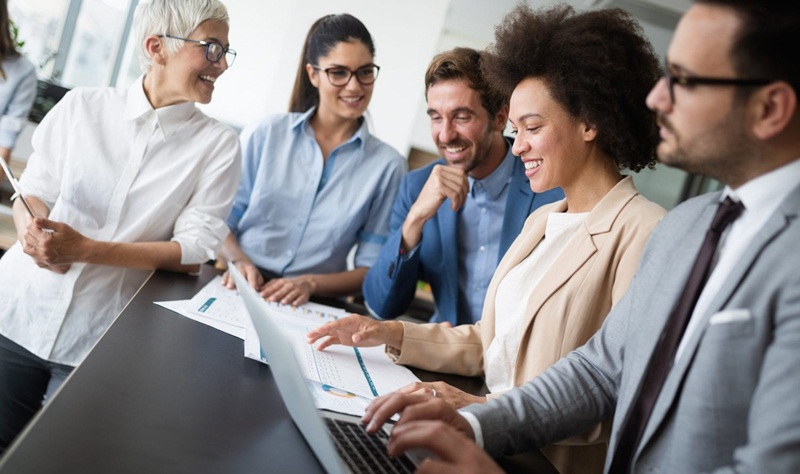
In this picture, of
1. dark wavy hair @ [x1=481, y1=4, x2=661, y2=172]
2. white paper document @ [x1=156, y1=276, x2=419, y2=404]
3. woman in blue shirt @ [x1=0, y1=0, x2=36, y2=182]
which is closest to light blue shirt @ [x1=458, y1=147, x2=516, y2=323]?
white paper document @ [x1=156, y1=276, x2=419, y2=404]

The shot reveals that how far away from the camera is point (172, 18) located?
1.92m

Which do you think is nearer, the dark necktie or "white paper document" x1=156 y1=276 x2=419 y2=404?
the dark necktie

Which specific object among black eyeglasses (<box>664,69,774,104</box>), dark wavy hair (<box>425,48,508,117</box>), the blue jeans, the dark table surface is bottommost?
the blue jeans

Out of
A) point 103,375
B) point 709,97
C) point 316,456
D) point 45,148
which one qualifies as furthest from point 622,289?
point 45,148

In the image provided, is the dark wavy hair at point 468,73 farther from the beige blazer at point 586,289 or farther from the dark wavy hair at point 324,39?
the beige blazer at point 586,289

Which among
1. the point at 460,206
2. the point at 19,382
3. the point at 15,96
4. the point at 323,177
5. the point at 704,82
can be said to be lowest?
the point at 19,382

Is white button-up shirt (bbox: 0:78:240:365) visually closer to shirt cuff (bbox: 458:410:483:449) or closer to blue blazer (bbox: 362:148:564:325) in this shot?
blue blazer (bbox: 362:148:564:325)

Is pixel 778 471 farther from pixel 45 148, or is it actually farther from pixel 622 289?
pixel 45 148

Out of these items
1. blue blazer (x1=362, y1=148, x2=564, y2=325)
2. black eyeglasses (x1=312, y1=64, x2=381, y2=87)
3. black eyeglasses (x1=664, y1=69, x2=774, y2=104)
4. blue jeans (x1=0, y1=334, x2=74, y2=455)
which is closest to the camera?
black eyeglasses (x1=664, y1=69, x2=774, y2=104)

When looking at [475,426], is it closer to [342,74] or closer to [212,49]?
[212,49]

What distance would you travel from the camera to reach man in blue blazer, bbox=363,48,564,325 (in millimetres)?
2203

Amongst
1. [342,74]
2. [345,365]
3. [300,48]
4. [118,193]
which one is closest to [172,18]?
[118,193]

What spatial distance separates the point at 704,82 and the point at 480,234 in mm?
1368

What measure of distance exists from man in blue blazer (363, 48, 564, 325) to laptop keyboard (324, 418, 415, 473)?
3.83 feet
